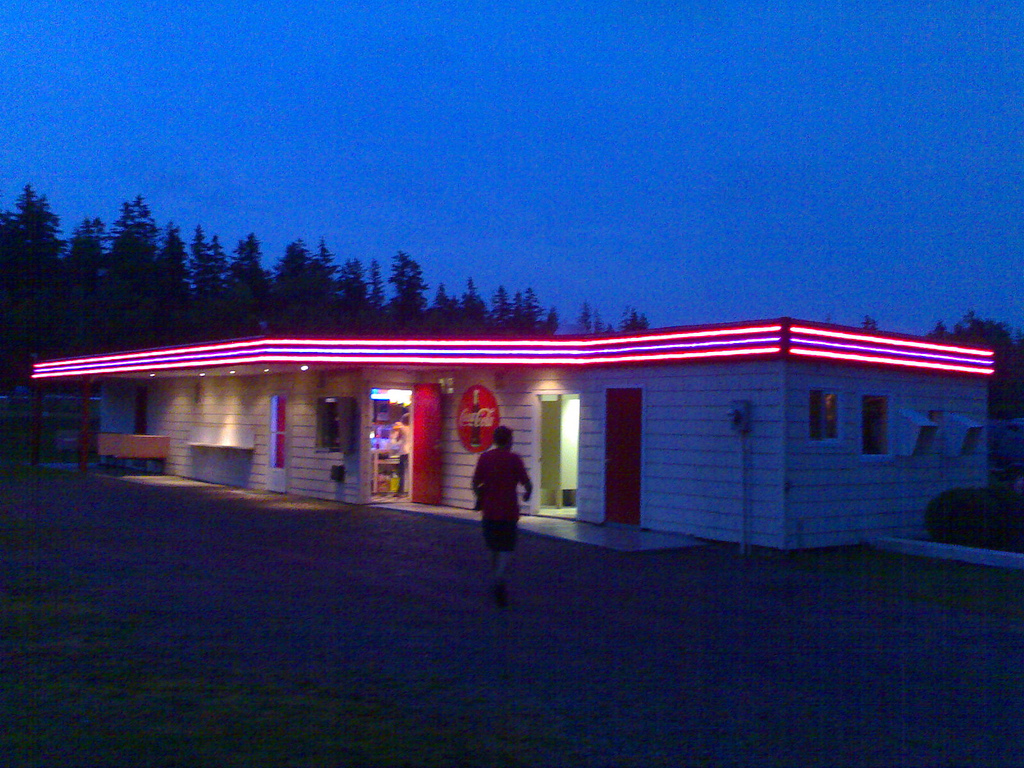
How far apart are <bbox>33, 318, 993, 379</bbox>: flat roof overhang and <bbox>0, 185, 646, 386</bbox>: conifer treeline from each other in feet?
88.3

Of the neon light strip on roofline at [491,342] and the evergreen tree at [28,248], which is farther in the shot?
the evergreen tree at [28,248]

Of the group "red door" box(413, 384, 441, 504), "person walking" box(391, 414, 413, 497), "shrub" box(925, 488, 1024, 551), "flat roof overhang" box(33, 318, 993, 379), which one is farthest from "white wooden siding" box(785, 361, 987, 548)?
"person walking" box(391, 414, 413, 497)

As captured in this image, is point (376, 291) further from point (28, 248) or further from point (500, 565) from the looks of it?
point (500, 565)

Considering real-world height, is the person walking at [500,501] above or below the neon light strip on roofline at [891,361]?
below

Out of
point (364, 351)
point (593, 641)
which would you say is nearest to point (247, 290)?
point (364, 351)

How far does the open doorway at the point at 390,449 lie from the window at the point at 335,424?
27.0 inches

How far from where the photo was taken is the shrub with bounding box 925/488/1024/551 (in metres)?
13.7

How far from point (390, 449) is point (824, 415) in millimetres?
8846

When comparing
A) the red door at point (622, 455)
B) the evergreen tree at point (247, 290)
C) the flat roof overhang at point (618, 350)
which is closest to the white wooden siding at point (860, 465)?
the flat roof overhang at point (618, 350)

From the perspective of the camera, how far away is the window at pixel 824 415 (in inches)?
544

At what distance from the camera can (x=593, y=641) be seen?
8.34m

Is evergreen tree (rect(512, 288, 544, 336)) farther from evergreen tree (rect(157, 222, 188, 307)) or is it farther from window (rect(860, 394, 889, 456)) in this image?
window (rect(860, 394, 889, 456))

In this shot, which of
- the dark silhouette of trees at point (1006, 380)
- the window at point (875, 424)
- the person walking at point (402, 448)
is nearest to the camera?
the window at point (875, 424)

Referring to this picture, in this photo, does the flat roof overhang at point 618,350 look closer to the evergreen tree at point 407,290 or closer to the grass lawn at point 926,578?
the grass lawn at point 926,578
